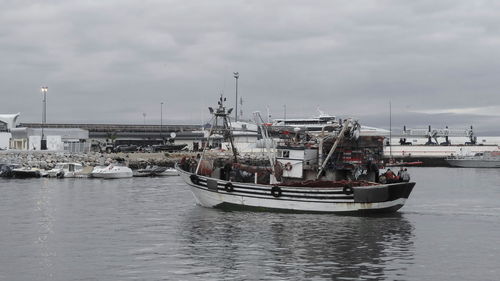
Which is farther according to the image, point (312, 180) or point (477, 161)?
point (477, 161)

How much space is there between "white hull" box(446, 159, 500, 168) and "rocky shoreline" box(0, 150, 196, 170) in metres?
60.0

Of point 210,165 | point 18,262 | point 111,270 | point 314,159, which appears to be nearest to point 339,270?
point 111,270

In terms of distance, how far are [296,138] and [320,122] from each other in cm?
13163

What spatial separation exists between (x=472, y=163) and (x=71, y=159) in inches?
3253

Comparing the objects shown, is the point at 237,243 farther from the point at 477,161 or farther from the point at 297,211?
the point at 477,161

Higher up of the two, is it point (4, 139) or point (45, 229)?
point (4, 139)

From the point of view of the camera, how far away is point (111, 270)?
26.2 metres

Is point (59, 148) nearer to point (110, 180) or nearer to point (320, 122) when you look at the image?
point (110, 180)

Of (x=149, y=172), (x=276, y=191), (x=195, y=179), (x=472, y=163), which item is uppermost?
(x=195, y=179)

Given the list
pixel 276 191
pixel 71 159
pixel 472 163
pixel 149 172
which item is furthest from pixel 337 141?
pixel 472 163

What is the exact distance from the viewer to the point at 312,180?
45.0 m

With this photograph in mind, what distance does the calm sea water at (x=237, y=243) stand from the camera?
26.2 metres

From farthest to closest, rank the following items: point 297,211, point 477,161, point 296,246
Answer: point 477,161 → point 297,211 → point 296,246

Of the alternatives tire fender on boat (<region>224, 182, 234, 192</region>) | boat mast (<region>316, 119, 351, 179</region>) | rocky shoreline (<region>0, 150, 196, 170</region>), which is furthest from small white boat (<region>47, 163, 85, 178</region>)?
boat mast (<region>316, 119, 351, 179</region>)
